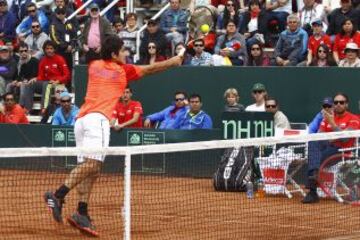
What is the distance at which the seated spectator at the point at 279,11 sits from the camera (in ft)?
68.6

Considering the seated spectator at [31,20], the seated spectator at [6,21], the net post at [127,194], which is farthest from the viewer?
the seated spectator at [6,21]

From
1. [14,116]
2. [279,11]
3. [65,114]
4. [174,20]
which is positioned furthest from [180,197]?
[174,20]

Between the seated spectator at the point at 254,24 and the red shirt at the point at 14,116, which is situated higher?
the seated spectator at the point at 254,24

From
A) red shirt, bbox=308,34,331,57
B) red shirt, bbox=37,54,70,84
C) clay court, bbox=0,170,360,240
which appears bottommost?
clay court, bbox=0,170,360,240

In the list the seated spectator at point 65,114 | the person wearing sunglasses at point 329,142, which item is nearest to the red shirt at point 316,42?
the person wearing sunglasses at point 329,142

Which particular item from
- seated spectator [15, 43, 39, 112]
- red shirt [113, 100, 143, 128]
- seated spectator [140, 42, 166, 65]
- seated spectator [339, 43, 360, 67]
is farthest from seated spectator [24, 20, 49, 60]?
seated spectator [339, 43, 360, 67]

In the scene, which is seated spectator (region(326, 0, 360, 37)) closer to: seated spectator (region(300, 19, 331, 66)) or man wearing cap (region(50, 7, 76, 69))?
seated spectator (region(300, 19, 331, 66))

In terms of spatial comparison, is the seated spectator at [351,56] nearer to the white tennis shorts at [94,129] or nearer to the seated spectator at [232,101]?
the seated spectator at [232,101]

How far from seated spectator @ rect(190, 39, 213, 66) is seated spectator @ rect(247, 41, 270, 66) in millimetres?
783

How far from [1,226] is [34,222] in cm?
54

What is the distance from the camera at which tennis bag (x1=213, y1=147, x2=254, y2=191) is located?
15.3 m

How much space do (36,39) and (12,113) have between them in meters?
3.19

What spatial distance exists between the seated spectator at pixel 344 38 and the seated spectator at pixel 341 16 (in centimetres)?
69

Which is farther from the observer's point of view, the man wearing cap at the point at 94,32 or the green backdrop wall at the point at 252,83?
the man wearing cap at the point at 94,32
